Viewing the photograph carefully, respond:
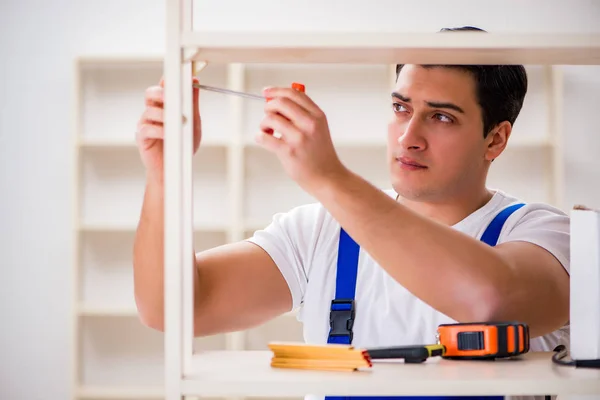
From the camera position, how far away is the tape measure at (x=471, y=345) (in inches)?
34.7

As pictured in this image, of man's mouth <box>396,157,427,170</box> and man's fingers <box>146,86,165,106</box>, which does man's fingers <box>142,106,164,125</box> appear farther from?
man's mouth <box>396,157,427,170</box>

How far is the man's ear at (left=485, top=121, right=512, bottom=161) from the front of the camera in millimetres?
1574

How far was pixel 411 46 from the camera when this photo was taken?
77 centimetres

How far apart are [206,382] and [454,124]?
34.7 inches

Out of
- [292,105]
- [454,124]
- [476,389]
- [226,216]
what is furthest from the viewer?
[226,216]

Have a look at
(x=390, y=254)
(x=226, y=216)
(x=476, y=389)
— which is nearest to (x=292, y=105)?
(x=390, y=254)

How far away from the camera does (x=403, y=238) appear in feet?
3.06

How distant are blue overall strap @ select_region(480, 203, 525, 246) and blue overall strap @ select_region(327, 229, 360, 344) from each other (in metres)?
0.24

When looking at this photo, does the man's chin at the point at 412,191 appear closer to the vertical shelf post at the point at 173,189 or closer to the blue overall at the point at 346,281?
the blue overall at the point at 346,281

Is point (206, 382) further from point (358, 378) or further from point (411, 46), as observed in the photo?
point (411, 46)

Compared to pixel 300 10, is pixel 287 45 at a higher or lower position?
lower

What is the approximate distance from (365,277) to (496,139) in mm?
448

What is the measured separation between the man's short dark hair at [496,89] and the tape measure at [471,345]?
27.1 inches

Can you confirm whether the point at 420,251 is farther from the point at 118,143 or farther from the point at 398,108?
the point at 118,143
